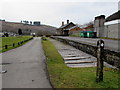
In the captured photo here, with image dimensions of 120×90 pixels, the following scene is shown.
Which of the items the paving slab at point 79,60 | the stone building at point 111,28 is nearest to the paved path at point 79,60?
the paving slab at point 79,60

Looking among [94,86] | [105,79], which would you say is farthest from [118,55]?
[94,86]

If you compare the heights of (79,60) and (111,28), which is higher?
(111,28)

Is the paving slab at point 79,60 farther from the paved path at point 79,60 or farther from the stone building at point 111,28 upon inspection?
the stone building at point 111,28

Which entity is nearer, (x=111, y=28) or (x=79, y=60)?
(x=79, y=60)

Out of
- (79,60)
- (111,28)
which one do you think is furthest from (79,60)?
(111,28)

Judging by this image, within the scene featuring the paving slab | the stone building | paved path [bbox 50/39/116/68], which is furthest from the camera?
the stone building

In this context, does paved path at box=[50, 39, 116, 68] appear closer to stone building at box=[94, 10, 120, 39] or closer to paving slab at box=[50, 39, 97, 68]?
paving slab at box=[50, 39, 97, 68]

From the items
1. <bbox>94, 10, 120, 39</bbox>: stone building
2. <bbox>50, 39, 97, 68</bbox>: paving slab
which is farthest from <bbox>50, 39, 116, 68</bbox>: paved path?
<bbox>94, 10, 120, 39</bbox>: stone building

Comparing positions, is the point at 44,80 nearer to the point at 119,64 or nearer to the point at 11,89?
the point at 11,89

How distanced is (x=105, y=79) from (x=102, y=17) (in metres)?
38.8

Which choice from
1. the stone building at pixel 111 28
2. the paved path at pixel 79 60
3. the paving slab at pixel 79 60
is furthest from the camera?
the stone building at pixel 111 28

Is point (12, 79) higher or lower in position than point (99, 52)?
lower

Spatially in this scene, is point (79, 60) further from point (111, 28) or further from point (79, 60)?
point (111, 28)

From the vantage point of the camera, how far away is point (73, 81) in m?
5.01
